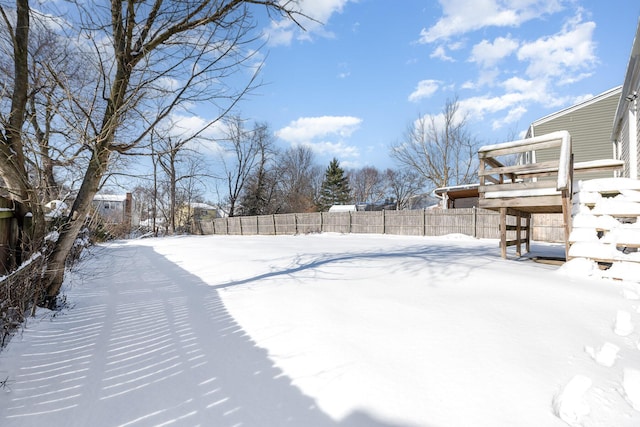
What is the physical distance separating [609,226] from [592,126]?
10.5 m

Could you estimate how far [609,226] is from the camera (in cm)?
368

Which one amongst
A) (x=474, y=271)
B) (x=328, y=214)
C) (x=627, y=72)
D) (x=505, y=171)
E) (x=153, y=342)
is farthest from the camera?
(x=328, y=214)

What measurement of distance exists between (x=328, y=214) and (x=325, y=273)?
42.2 feet

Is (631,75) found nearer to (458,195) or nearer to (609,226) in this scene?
(609,226)

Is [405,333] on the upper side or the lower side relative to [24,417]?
upper

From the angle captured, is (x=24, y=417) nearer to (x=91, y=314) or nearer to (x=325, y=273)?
(x=91, y=314)

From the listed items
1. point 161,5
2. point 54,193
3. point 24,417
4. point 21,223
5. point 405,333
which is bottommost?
point 24,417

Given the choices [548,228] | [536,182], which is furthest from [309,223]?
[536,182]

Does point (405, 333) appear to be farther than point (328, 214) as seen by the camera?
No

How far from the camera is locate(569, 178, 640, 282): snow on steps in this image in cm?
349

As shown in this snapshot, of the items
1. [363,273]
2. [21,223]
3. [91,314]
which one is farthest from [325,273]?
[21,223]

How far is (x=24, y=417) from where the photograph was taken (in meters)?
1.64

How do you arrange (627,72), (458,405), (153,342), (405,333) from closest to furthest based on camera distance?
(458,405) < (405,333) < (153,342) < (627,72)

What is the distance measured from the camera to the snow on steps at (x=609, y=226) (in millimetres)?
3494
